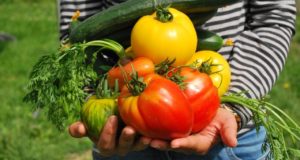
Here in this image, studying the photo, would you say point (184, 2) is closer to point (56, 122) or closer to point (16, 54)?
point (56, 122)

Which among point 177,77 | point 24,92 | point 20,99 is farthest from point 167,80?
point 24,92

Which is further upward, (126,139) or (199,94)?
(199,94)

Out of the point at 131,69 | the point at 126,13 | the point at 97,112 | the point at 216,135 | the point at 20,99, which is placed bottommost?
the point at 20,99

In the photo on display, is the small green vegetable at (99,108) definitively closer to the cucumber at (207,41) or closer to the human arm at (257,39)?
the cucumber at (207,41)

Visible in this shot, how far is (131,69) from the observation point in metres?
1.49

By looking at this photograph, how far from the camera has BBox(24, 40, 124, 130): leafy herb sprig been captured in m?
1.58

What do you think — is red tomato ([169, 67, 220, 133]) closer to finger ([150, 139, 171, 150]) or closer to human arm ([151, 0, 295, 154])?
finger ([150, 139, 171, 150])

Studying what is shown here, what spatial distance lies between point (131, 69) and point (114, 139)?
0.20 m

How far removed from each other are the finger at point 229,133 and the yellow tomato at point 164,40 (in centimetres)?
22

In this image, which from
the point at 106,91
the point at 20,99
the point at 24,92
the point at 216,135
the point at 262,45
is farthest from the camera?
the point at 24,92

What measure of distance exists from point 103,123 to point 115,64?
18cm

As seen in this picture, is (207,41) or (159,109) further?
(207,41)

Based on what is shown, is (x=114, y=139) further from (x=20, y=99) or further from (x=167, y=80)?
(x=20, y=99)

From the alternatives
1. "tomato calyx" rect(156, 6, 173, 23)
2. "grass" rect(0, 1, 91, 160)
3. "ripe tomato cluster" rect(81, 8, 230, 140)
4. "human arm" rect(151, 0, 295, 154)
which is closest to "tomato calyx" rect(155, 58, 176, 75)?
"ripe tomato cluster" rect(81, 8, 230, 140)
